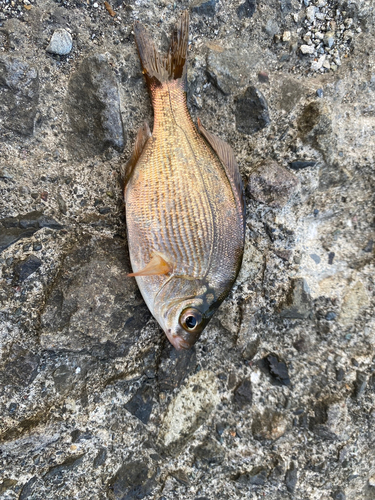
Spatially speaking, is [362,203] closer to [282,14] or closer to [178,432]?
[282,14]

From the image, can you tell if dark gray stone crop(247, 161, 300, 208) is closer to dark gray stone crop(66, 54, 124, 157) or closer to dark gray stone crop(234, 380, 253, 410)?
dark gray stone crop(66, 54, 124, 157)

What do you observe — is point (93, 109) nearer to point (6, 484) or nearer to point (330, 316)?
point (330, 316)

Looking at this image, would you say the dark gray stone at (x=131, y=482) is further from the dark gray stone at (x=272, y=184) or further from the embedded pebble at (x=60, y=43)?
the embedded pebble at (x=60, y=43)

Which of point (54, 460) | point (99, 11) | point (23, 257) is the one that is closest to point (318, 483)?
point (54, 460)

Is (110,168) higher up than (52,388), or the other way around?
(110,168)

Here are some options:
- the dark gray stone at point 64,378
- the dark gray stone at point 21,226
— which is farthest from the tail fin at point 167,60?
the dark gray stone at point 64,378
